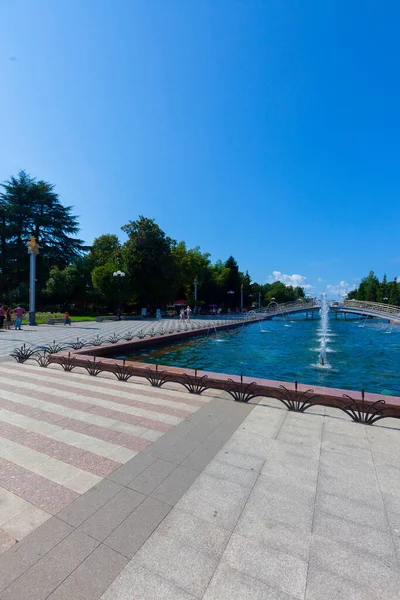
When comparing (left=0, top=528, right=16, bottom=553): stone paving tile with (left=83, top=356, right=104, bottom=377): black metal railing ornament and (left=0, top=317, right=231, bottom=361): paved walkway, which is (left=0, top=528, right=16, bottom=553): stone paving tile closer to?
(left=83, top=356, right=104, bottom=377): black metal railing ornament

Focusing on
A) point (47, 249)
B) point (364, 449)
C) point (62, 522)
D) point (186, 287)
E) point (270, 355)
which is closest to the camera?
point (62, 522)

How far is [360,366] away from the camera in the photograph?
11789mm

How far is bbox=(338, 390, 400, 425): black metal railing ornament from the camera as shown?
4.97 meters

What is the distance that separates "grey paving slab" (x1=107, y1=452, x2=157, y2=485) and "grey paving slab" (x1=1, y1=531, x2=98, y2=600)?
81 centimetres

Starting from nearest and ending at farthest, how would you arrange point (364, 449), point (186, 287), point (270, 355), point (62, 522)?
point (62, 522) → point (364, 449) → point (270, 355) → point (186, 287)

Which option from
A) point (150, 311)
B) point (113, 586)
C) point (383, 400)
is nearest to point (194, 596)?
point (113, 586)

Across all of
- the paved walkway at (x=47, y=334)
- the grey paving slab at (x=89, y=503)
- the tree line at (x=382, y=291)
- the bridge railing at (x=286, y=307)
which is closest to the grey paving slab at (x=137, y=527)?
the grey paving slab at (x=89, y=503)

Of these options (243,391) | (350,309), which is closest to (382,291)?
(350,309)

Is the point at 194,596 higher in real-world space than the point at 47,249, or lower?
lower

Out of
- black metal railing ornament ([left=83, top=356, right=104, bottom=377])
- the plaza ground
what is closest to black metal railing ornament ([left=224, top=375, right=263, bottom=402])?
the plaza ground

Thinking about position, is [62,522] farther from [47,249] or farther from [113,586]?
[47,249]

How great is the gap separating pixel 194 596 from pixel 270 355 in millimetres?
12490

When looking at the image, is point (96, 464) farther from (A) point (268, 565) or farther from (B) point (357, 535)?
(B) point (357, 535)

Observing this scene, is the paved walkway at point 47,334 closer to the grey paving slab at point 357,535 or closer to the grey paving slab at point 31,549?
the grey paving slab at point 31,549
